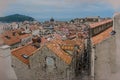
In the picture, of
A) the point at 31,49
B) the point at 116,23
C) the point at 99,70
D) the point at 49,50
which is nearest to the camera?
the point at 116,23

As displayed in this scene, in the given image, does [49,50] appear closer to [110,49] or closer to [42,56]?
[42,56]

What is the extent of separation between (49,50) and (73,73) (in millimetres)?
783

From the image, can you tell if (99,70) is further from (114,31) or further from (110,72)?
(114,31)

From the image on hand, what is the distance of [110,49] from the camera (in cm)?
507

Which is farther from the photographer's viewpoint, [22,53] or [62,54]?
[22,53]

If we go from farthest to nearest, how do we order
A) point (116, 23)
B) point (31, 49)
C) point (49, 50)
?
point (31, 49), point (49, 50), point (116, 23)

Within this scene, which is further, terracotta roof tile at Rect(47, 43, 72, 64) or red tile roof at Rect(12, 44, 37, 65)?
red tile roof at Rect(12, 44, 37, 65)

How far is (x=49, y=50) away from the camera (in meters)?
6.56

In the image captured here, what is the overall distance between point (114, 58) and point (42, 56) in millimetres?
2108

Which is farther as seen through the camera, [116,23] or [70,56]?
[70,56]

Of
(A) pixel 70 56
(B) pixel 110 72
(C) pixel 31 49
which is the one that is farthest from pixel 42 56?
(B) pixel 110 72

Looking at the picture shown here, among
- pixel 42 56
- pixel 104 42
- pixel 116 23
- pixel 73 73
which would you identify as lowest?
pixel 73 73

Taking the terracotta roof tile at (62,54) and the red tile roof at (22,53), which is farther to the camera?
the red tile roof at (22,53)

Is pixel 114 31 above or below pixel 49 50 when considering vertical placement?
above
